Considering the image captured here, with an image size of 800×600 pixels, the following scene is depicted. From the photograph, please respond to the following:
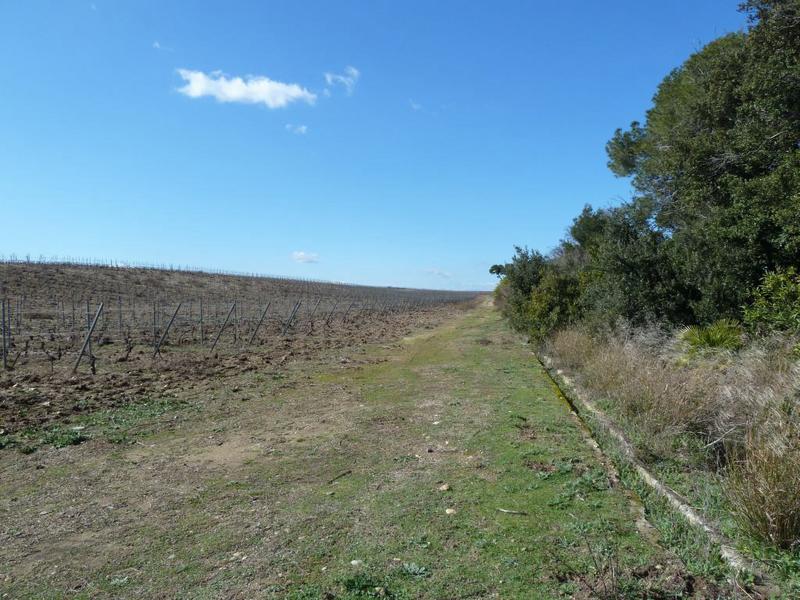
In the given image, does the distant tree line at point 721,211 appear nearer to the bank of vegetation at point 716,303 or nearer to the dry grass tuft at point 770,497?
the bank of vegetation at point 716,303

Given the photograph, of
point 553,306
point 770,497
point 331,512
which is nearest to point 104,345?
point 553,306

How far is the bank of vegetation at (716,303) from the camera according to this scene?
186 inches

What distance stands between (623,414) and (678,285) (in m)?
5.88

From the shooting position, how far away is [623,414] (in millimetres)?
7723

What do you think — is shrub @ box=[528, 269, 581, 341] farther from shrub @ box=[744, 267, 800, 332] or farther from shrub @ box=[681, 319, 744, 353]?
shrub @ box=[744, 267, 800, 332]

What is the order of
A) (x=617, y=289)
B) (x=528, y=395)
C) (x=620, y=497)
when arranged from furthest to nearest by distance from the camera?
(x=617, y=289)
(x=528, y=395)
(x=620, y=497)

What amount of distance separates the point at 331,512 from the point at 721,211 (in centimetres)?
1004

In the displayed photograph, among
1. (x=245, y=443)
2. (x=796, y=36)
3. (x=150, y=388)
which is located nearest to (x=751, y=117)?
(x=796, y=36)

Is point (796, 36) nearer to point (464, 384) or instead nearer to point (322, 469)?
point (464, 384)

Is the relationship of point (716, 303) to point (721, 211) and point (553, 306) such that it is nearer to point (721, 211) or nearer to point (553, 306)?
point (721, 211)

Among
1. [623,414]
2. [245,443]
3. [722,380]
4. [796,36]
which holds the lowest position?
[245,443]

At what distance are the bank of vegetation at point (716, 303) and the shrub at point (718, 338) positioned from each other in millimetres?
35

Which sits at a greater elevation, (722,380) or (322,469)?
(722,380)

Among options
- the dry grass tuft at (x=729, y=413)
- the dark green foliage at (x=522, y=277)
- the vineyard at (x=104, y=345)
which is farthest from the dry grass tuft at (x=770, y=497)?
the dark green foliage at (x=522, y=277)
